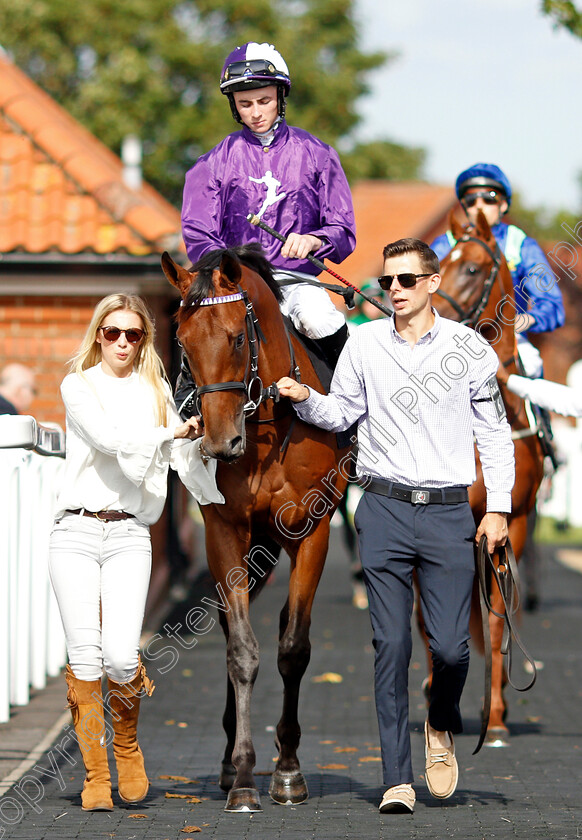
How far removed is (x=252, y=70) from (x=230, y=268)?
1279 millimetres

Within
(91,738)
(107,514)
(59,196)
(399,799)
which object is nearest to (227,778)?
(91,738)

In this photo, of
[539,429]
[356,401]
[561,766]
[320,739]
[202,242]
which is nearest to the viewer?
[356,401]

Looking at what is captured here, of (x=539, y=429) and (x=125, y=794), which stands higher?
(x=539, y=429)

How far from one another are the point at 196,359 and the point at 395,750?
171 centimetres

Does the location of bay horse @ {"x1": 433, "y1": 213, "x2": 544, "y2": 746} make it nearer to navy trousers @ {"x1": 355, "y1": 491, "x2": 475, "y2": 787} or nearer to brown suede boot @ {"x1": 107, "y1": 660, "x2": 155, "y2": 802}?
navy trousers @ {"x1": 355, "y1": 491, "x2": 475, "y2": 787}

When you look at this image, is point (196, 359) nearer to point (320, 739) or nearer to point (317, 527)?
point (317, 527)

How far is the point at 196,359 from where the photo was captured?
17.7 ft

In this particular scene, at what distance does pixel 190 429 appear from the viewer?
5.59 metres

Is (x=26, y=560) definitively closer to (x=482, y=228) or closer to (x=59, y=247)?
(x=482, y=228)

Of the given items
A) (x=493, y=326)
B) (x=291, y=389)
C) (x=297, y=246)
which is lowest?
(x=291, y=389)

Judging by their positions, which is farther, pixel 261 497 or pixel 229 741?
pixel 229 741

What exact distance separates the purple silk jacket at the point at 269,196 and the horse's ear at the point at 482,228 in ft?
4.62

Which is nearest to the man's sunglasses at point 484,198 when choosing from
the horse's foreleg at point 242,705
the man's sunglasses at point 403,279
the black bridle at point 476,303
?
the black bridle at point 476,303

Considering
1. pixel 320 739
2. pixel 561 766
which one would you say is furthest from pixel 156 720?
pixel 561 766
